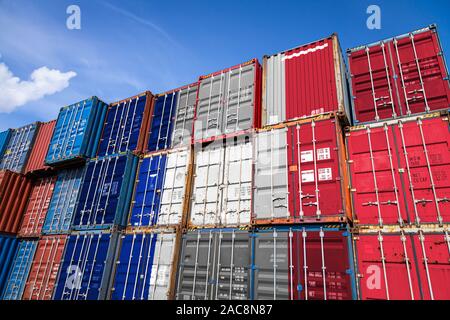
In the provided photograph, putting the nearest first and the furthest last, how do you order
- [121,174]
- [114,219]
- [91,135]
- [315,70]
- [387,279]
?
[387,279], [315,70], [114,219], [121,174], [91,135]

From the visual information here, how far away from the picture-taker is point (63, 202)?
1536 centimetres

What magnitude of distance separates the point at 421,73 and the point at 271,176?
6.32m

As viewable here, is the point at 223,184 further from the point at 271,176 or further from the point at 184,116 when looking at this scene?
the point at 184,116

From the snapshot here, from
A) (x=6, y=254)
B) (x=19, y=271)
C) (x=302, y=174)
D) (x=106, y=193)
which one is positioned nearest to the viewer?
(x=302, y=174)

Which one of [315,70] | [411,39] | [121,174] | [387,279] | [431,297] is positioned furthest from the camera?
[121,174]

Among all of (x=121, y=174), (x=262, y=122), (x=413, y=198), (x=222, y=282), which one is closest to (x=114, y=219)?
(x=121, y=174)

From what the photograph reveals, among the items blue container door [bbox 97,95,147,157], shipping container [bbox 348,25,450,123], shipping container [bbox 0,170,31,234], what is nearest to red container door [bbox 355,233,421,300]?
shipping container [bbox 348,25,450,123]

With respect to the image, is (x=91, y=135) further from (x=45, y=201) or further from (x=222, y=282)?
(x=222, y=282)

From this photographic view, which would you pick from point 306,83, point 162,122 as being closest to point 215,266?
point 306,83

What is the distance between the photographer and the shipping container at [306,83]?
11.0m

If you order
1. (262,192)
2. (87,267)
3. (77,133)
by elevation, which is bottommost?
(87,267)

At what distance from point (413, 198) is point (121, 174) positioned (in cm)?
1169

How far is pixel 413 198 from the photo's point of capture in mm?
8391

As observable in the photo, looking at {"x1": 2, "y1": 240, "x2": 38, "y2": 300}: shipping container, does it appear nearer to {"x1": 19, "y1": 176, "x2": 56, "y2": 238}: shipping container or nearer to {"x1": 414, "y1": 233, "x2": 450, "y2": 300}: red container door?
{"x1": 19, "y1": 176, "x2": 56, "y2": 238}: shipping container
